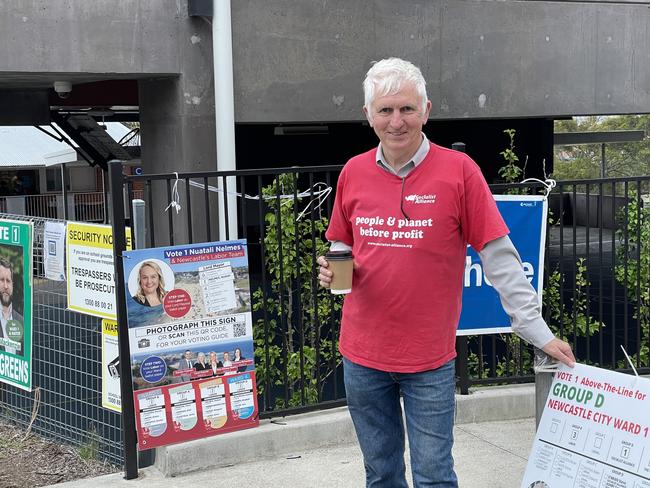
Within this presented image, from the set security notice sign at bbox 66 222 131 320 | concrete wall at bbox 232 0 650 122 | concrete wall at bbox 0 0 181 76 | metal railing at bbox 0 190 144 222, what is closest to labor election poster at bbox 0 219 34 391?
security notice sign at bbox 66 222 131 320

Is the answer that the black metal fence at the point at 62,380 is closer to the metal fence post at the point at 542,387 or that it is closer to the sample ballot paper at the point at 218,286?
the sample ballot paper at the point at 218,286

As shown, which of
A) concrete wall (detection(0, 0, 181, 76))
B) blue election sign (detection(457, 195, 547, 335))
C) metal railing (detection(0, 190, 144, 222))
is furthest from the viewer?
metal railing (detection(0, 190, 144, 222))

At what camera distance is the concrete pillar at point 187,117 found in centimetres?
841

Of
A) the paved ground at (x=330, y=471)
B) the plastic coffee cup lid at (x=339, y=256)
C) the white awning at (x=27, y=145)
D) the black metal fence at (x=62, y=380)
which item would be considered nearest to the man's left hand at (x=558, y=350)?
the plastic coffee cup lid at (x=339, y=256)

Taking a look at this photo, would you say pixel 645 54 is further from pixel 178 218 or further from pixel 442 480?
pixel 442 480

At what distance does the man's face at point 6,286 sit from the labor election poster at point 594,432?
3523mm

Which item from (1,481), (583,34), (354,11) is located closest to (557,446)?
(1,481)

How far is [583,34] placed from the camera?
34.4 feet

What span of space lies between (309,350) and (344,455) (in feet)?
2.53

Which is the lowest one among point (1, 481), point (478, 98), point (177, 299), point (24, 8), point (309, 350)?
point (1, 481)

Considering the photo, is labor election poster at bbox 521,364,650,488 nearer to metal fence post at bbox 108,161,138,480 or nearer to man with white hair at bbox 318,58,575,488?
man with white hair at bbox 318,58,575,488

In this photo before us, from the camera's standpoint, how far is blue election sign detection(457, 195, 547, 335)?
5.58 metres

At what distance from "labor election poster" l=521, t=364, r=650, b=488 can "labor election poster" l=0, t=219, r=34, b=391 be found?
10.9 ft

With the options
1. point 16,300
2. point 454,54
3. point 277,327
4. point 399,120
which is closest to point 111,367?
point 16,300
